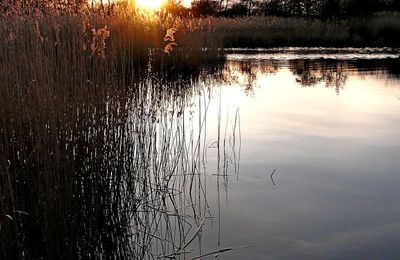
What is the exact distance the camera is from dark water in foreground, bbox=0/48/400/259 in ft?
8.49

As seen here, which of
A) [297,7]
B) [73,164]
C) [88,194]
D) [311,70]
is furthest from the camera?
[297,7]

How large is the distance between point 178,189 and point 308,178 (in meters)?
1.04

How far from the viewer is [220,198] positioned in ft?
12.2

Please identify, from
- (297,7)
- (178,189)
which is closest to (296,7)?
(297,7)

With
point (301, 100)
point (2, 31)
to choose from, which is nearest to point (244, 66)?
point (301, 100)

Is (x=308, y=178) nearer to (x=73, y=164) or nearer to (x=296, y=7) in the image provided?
(x=73, y=164)

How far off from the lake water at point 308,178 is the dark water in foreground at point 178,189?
0.01m

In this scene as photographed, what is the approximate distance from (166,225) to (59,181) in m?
0.87

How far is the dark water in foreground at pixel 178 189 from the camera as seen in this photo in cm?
259

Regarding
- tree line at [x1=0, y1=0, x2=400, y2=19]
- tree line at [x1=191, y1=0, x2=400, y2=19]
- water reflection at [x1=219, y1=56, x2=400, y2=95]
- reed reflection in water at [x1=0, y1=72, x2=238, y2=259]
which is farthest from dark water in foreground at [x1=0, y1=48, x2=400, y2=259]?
tree line at [x1=191, y1=0, x2=400, y2=19]

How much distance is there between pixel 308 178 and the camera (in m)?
4.09

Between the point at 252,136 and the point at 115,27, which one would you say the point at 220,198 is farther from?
the point at 252,136

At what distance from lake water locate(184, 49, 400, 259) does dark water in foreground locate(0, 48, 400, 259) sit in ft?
0.04

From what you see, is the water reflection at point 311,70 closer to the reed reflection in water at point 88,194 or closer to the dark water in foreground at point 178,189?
the dark water in foreground at point 178,189
